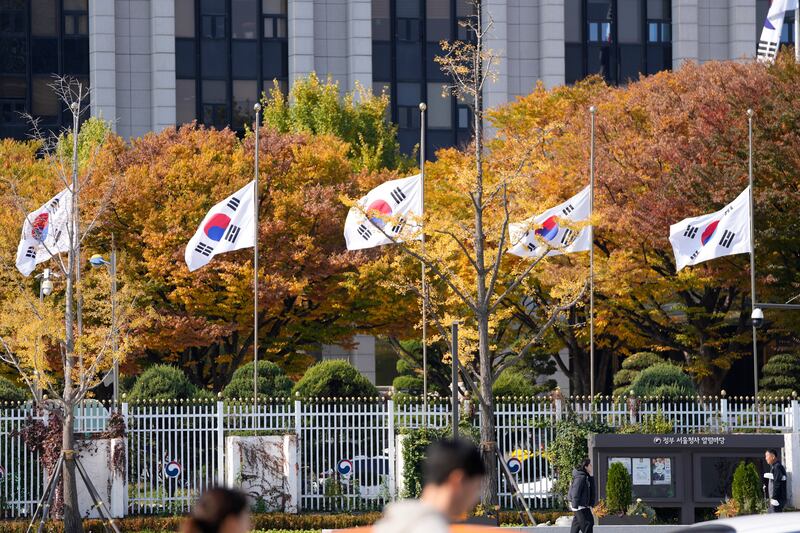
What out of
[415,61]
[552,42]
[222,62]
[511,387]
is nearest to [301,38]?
[222,62]

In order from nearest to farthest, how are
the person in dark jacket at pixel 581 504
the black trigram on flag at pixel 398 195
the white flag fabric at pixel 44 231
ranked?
the person in dark jacket at pixel 581 504
the white flag fabric at pixel 44 231
the black trigram on flag at pixel 398 195

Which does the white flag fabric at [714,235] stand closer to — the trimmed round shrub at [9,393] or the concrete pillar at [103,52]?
the trimmed round shrub at [9,393]

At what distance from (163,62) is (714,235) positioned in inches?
1442

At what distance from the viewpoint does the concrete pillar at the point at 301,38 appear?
65188 mm

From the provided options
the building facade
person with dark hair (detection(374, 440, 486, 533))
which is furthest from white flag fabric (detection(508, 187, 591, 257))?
the building facade

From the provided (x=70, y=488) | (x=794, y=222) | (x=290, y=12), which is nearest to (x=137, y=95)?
(x=290, y=12)

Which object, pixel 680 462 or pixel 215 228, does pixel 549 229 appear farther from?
pixel 215 228

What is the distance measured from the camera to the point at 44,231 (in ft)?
103

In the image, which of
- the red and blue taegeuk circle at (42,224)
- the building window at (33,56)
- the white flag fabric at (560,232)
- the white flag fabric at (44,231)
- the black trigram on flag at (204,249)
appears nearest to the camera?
the white flag fabric at (44,231)

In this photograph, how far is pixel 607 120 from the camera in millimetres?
43688

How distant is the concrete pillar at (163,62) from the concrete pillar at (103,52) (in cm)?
172

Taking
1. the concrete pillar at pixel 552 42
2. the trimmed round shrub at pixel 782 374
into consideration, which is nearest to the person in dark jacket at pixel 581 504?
the trimmed round shrub at pixel 782 374

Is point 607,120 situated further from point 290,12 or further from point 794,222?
point 290,12

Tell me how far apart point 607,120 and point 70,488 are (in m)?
22.8
